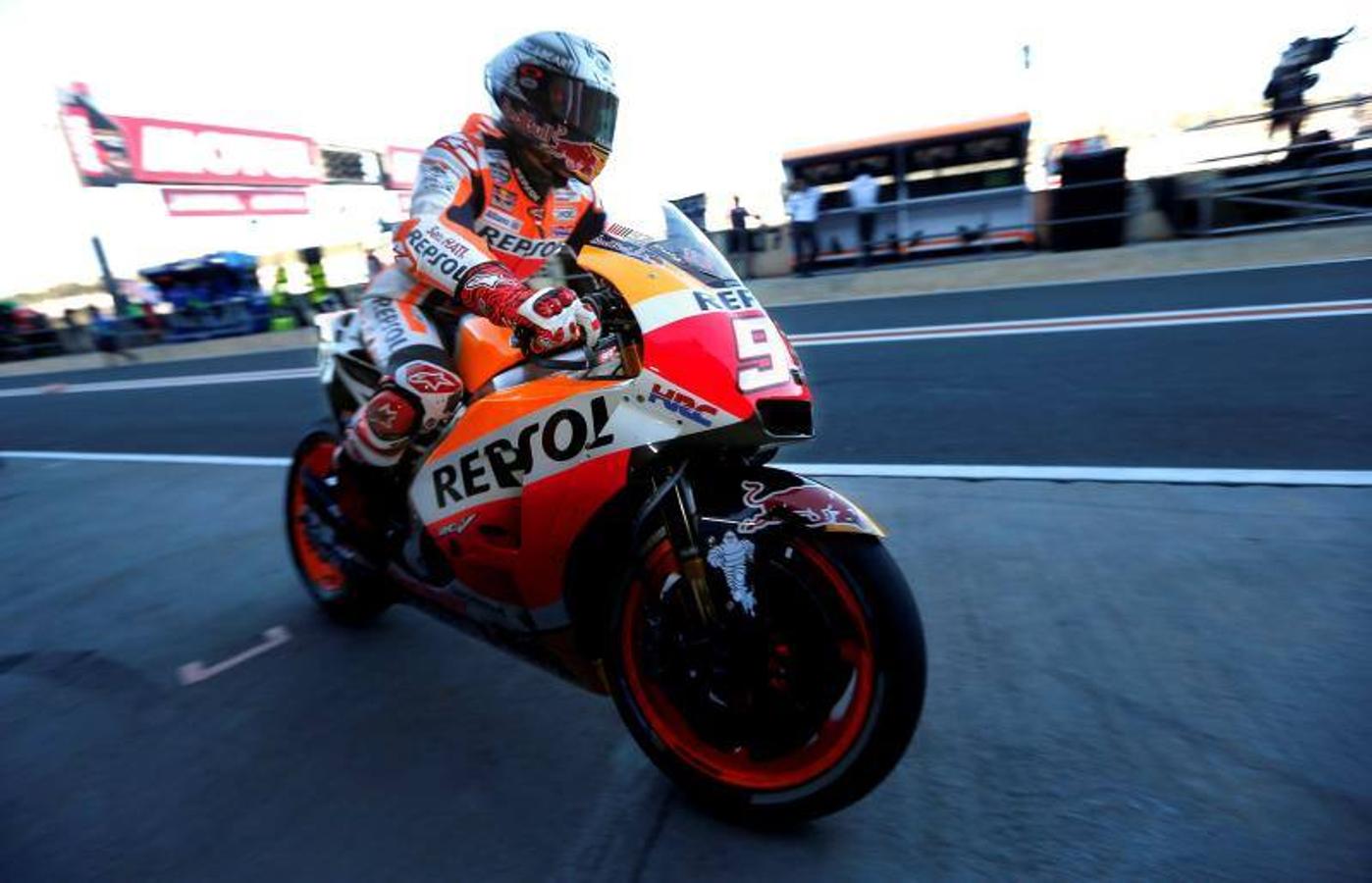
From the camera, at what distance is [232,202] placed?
103ft

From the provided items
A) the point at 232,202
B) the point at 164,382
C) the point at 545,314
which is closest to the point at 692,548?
the point at 545,314

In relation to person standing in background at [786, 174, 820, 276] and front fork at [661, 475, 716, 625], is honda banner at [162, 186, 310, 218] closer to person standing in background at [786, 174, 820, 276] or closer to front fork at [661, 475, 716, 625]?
person standing in background at [786, 174, 820, 276]

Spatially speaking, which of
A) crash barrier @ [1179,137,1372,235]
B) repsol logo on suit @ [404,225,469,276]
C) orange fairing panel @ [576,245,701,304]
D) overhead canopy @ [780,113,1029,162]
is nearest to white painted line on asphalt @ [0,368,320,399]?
repsol logo on suit @ [404,225,469,276]

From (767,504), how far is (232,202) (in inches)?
1422

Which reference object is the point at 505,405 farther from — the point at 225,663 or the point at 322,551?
the point at 225,663

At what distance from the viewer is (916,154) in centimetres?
1538

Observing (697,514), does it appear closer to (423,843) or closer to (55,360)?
(423,843)

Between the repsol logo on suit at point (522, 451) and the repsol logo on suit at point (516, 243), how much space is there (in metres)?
0.78

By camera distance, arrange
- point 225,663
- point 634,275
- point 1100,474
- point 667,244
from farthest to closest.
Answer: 1. point 1100,474
2. point 225,663
3. point 667,244
4. point 634,275

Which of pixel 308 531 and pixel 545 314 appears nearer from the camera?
pixel 545 314

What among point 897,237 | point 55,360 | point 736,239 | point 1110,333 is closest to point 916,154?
point 897,237

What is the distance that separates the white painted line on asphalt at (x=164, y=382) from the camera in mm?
10992

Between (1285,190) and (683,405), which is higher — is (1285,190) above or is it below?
above

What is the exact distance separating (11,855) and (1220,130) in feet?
53.1
